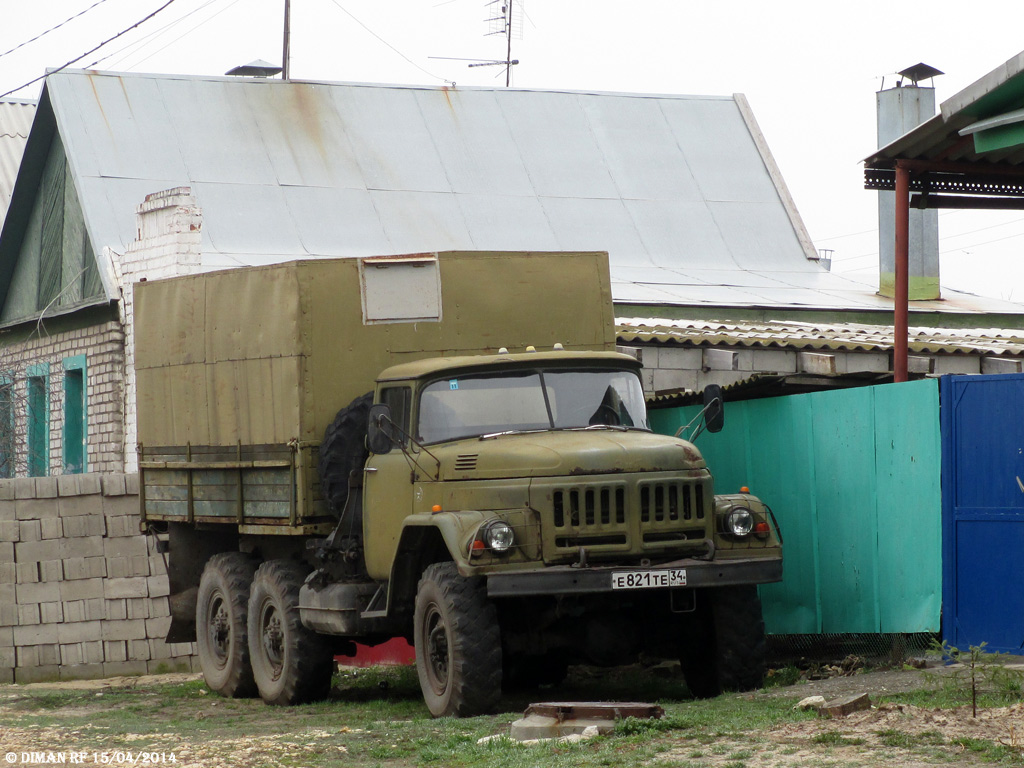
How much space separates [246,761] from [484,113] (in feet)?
59.1

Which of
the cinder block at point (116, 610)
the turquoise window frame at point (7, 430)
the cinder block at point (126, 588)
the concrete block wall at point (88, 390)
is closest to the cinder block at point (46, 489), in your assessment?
the cinder block at point (126, 588)

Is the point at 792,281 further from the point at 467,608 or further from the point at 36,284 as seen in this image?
the point at 467,608

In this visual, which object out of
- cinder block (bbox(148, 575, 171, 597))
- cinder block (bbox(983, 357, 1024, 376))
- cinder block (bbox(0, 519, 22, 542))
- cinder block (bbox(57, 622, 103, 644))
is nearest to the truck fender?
cinder block (bbox(148, 575, 171, 597))

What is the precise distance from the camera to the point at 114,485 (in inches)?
524

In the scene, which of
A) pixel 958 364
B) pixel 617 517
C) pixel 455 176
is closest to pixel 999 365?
pixel 958 364

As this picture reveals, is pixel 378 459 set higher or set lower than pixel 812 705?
higher

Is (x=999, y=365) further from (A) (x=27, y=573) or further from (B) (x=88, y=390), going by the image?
(B) (x=88, y=390)

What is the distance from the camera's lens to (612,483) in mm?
8602

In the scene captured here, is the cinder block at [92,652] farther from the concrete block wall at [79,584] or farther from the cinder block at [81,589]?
the cinder block at [81,589]

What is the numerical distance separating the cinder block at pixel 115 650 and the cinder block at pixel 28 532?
109 cm

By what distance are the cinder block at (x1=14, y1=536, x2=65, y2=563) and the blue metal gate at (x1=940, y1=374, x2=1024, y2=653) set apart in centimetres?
775

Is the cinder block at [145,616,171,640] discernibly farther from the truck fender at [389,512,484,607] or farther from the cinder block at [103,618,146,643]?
the truck fender at [389,512,484,607]

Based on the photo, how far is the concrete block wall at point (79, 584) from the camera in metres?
13.0

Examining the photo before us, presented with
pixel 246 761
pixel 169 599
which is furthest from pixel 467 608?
pixel 169 599
